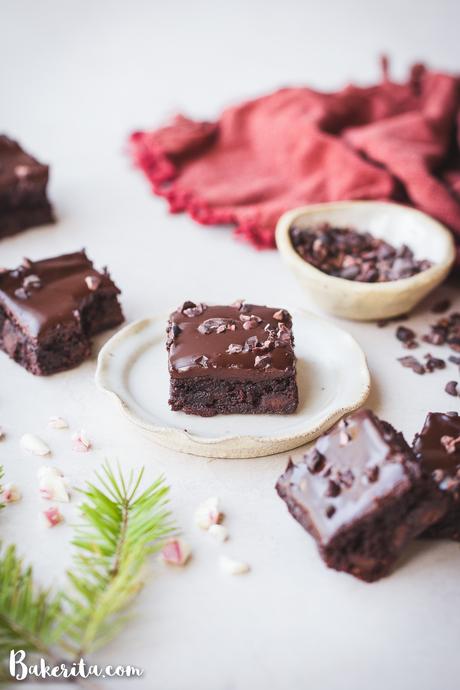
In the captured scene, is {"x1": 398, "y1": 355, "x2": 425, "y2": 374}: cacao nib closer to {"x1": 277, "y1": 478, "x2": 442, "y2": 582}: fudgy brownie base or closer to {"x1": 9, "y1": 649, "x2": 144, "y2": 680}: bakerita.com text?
{"x1": 277, "y1": 478, "x2": 442, "y2": 582}: fudgy brownie base

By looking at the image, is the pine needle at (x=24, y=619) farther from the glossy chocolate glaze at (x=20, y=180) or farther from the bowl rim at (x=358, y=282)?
the glossy chocolate glaze at (x=20, y=180)

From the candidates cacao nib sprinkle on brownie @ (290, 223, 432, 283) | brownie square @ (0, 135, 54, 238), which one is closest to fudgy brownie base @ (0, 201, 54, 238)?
brownie square @ (0, 135, 54, 238)

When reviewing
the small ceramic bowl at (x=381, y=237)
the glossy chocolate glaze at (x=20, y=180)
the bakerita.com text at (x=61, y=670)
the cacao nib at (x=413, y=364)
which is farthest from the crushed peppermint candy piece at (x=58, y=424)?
the glossy chocolate glaze at (x=20, y=180)

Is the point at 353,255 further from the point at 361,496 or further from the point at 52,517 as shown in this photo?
the point at 52,517

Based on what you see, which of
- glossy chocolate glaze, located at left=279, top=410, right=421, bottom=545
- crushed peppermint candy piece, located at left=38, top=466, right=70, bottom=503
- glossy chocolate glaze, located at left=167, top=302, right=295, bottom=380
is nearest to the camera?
glossy chocolate glaze, located at left=279, top=410, right=421, bottom=545

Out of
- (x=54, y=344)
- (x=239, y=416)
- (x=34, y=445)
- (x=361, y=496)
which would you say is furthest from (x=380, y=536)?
(x=54, y=344)

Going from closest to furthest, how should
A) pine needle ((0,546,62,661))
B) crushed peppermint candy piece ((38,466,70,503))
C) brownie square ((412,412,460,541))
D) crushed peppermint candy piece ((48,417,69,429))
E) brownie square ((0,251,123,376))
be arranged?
1. pine needle ((0,546,62,661))
2. brownie square ((412,412,460,541))
3. crushed peppermint candy piece ((38,466,70,503))
4. crushed peppermint candy piece ((48,417,69,429))
5. brownie square ((0,251,123,376))

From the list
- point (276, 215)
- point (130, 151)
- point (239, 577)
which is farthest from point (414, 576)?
point (130, 151)
